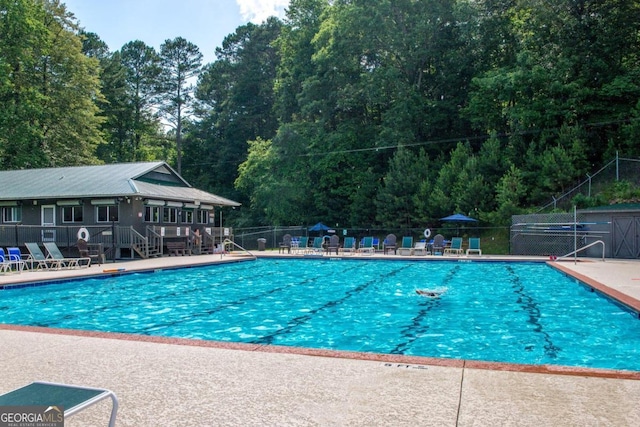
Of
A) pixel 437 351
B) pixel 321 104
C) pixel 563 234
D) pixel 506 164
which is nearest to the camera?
pixel 437 351

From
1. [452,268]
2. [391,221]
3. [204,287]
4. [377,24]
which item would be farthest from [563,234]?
[377,24]

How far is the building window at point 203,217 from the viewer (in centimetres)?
2775

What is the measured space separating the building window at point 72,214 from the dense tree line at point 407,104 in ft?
43.3

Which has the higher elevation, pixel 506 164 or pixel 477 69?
pixel 477 69

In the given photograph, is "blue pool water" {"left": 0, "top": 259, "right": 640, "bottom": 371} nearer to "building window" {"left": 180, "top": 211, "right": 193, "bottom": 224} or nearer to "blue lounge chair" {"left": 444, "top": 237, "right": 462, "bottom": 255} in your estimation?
"blue lounge chair" {"left": 444, "top": 237, "right": 462, "bottom": 255}

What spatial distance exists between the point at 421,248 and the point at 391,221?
6308mm

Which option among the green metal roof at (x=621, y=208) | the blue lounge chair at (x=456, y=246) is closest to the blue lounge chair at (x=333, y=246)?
the blue lounge chair at (x=456, y=246)

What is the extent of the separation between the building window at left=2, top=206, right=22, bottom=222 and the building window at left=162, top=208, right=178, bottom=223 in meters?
6.92

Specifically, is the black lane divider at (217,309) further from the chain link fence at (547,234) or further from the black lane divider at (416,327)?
the chain link fence at (547,234)

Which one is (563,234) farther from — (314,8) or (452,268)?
(314,8)

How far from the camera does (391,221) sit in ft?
98.6

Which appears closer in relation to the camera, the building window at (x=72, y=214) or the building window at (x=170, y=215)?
the building window at (x=72, y=214)

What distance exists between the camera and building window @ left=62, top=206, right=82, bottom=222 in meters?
22.6

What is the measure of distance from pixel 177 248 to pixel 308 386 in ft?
65.9
